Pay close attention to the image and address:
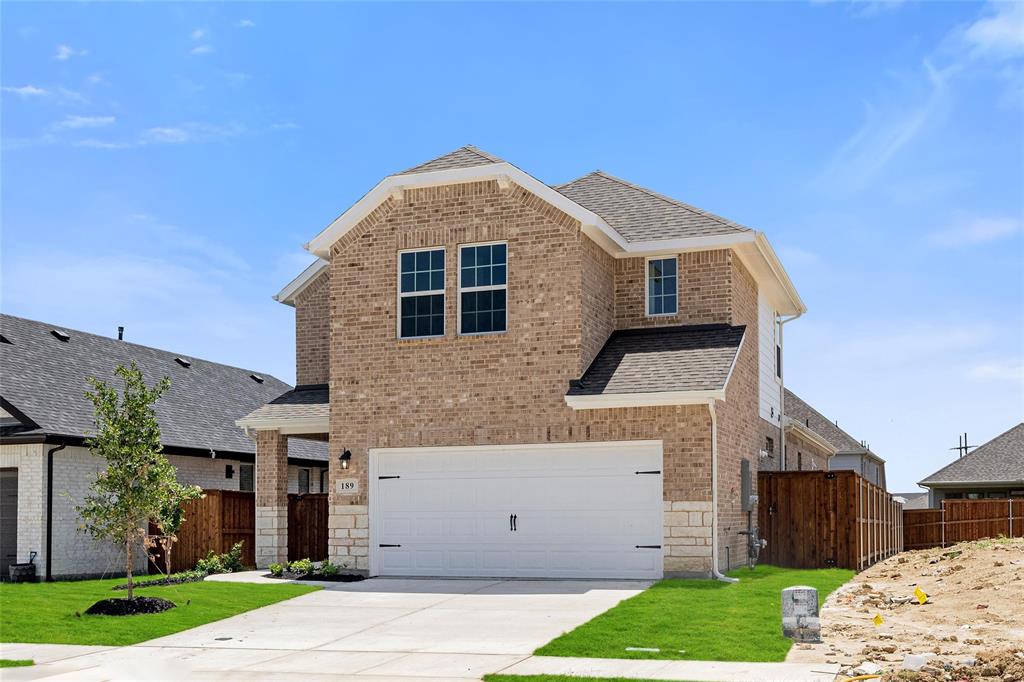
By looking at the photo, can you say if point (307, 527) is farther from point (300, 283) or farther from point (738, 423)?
point (738, 423)

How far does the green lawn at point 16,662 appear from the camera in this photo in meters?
12.7

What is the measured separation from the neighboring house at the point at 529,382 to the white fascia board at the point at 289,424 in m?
1.34

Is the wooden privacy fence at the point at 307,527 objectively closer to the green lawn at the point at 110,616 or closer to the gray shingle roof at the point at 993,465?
the green lawn at the point at 110,616

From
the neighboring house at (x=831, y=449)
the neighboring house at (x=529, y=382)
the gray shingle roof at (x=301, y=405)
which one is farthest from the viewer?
the neighboring house at (x=831, y=449)

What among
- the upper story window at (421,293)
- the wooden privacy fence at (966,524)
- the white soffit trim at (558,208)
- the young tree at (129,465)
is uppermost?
the white soffit trim at (558,208)

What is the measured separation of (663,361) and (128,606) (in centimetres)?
954

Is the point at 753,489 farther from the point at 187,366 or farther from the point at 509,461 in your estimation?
the point at 187,366

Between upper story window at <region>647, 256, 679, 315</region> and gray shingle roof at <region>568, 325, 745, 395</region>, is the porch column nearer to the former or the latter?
gray shingle roof at <region>568, 325, 745, 395</region>

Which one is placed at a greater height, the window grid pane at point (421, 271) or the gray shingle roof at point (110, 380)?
the window grid pane at point (421, 271)

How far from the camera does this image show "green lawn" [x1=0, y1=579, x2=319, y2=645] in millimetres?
14742

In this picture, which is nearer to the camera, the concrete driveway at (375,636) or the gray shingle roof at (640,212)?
the concrete driveway at (375,636)

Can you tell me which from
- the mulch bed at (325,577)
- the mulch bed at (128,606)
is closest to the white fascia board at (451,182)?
the mulch bed at (325,577)

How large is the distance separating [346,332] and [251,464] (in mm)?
9837

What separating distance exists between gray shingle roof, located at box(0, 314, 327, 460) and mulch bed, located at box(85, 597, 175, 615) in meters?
7.06
